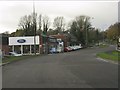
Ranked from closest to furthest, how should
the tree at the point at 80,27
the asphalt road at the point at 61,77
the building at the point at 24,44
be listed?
1. the asphalt road at the point at 61,77
2. the building at the point at 24,44
3. the tree at the point at 80,27

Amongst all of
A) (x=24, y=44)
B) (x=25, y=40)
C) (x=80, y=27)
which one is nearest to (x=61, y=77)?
(x=25, y=40)

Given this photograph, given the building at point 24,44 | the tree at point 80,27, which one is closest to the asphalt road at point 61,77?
the building at point 24,44

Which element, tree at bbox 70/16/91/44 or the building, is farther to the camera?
tree at bbox 70/16/91/44

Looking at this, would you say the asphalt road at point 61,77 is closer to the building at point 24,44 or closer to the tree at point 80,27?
the building at point 24,44

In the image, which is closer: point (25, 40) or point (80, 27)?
point (25, 40)

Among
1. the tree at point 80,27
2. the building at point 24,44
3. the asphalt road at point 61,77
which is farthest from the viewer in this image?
the tree at point 80,27

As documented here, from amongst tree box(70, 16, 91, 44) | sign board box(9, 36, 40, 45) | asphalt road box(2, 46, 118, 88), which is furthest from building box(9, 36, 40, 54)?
asphalt road box(2, 46, 118, 88)

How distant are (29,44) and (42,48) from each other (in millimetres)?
4285

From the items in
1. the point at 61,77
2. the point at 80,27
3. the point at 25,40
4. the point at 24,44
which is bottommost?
the point at 24,44

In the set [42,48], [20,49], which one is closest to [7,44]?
[20,49]

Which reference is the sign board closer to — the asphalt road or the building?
the building

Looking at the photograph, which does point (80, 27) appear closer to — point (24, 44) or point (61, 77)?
point (24, 44)

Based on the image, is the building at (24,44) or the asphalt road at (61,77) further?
the building at (24,44)

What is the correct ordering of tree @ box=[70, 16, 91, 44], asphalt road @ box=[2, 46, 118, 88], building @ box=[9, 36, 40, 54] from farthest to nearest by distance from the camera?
tree @ box=[70, 16, 91, 44], building @ box=[9, 36, 40, 54], asphalt road @ box=[2, 46, 118, 88]
